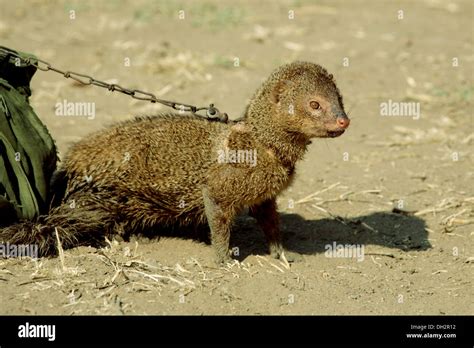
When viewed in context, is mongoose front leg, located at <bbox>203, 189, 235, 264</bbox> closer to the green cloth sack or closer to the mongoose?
the mongoose

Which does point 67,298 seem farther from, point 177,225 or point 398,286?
point 398,286

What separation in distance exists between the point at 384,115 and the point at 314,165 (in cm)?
161

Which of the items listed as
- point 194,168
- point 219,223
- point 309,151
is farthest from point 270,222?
point 309,151

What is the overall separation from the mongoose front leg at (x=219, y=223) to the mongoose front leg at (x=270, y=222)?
331mm

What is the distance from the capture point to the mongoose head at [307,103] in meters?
5.17

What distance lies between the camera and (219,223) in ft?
17.7

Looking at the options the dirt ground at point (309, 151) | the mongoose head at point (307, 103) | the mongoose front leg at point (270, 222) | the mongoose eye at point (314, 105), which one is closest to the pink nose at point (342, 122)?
the mongoose head at point (307, 103)

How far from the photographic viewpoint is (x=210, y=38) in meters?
10.9

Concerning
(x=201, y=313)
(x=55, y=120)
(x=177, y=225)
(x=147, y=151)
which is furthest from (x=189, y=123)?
(x=55, y=120)

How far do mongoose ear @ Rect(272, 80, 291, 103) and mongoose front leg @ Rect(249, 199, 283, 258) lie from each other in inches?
31.8

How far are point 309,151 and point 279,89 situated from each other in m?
2.43

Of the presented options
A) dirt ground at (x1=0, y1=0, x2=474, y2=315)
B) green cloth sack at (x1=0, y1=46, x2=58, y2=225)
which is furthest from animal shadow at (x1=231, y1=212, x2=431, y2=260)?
green cloth sack at (x1=0, y1=46, x2=58, y2=225)

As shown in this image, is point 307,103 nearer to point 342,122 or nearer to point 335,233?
point 342,122

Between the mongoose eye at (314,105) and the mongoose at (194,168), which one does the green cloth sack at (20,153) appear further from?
the mongoose eye at (314,105)
